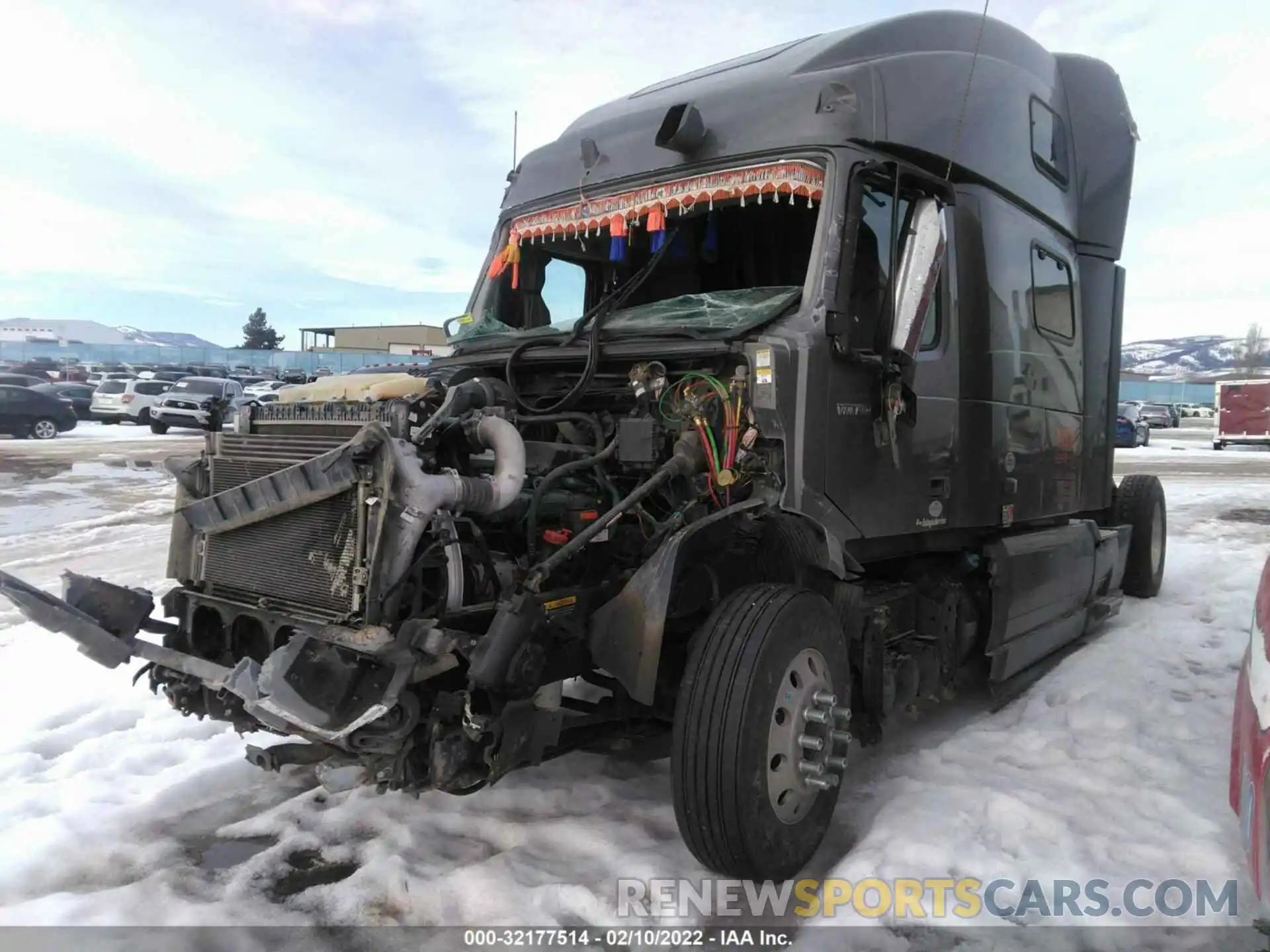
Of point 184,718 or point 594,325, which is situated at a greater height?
point 594,325

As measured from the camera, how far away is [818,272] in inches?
145

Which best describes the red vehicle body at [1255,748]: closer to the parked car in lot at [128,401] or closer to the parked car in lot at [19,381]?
the parked car in lot at [19,381]

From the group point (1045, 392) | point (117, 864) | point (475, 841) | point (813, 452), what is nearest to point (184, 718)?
point (117, 864)

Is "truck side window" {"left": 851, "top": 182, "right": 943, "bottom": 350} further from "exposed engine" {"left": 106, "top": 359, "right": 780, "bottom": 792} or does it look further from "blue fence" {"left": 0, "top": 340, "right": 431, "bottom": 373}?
"blue fence" {"left": 0, "top": 340, "right": 431, "bottom": 373}

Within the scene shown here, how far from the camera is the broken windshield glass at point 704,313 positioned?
12.1ft

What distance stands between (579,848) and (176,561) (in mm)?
1981

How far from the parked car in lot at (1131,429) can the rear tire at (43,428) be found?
3080 cm

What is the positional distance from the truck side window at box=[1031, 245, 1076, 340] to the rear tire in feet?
84.7

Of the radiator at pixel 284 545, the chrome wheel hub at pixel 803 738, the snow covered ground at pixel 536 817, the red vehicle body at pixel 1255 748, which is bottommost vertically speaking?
the snow covered ground at pixel 536 817

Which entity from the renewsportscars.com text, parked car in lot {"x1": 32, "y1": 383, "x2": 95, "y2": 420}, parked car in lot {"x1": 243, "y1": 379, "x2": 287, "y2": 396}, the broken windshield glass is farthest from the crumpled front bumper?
parked car in lot {"x1": 32, "y1": 383, "x2": 95, "y2": 420}

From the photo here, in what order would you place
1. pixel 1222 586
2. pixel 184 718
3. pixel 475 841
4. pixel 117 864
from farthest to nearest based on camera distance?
pixel 1222 586, pixel 184 718, pixel 475 841, pixel 117 864

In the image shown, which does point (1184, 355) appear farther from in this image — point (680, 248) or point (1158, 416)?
point (680, 248)

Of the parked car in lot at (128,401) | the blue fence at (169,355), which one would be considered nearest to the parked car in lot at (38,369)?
the blue fence at (169,355)

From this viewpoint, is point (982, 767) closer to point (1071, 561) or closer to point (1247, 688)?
point (1247, 688)
